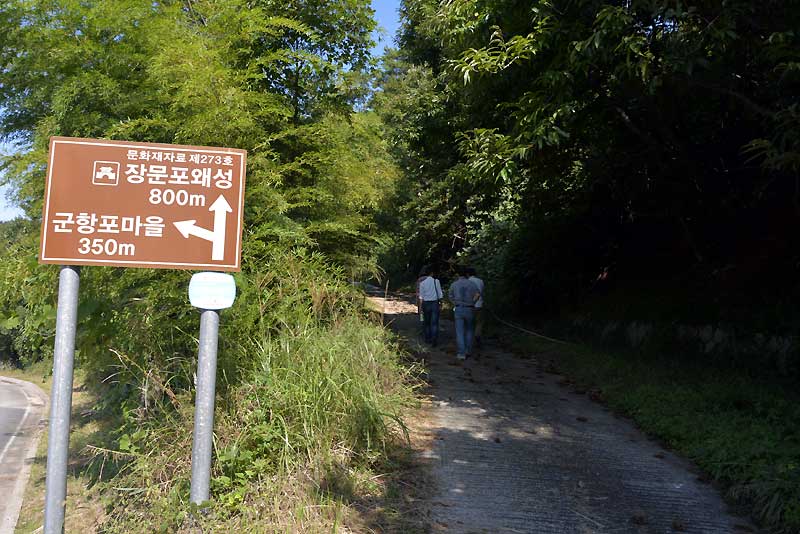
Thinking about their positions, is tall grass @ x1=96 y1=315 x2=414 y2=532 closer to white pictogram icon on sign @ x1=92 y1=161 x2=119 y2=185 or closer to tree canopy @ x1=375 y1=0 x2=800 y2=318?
white pictogram icon on sign @ x1=92 y1=161 x2=119 y2=185

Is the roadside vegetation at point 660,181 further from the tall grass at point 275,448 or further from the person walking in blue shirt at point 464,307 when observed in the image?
the tall grass at point 275,448

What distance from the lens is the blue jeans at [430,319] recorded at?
1266 cm

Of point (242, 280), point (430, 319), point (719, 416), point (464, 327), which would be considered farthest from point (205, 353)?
point (430, 319)

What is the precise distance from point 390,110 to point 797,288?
13.1 m

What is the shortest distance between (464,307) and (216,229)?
25.7 feet

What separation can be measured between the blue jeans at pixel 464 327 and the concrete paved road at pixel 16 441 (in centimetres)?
724

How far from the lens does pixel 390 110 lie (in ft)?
65.2

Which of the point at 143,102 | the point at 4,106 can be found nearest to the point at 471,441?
the point at 143,102

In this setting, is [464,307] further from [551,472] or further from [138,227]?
[138,227]

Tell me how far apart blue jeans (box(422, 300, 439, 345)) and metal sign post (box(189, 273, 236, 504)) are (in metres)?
8.79

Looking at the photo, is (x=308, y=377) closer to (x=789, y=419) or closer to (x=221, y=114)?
(x=221, y=114)

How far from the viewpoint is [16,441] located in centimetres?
1873

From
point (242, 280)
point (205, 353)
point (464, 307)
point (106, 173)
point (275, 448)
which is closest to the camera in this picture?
point (106, 173)

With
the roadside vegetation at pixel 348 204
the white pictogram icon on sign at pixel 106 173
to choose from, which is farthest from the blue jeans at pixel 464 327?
the white pictogram icon on sign at pixel 106 173
